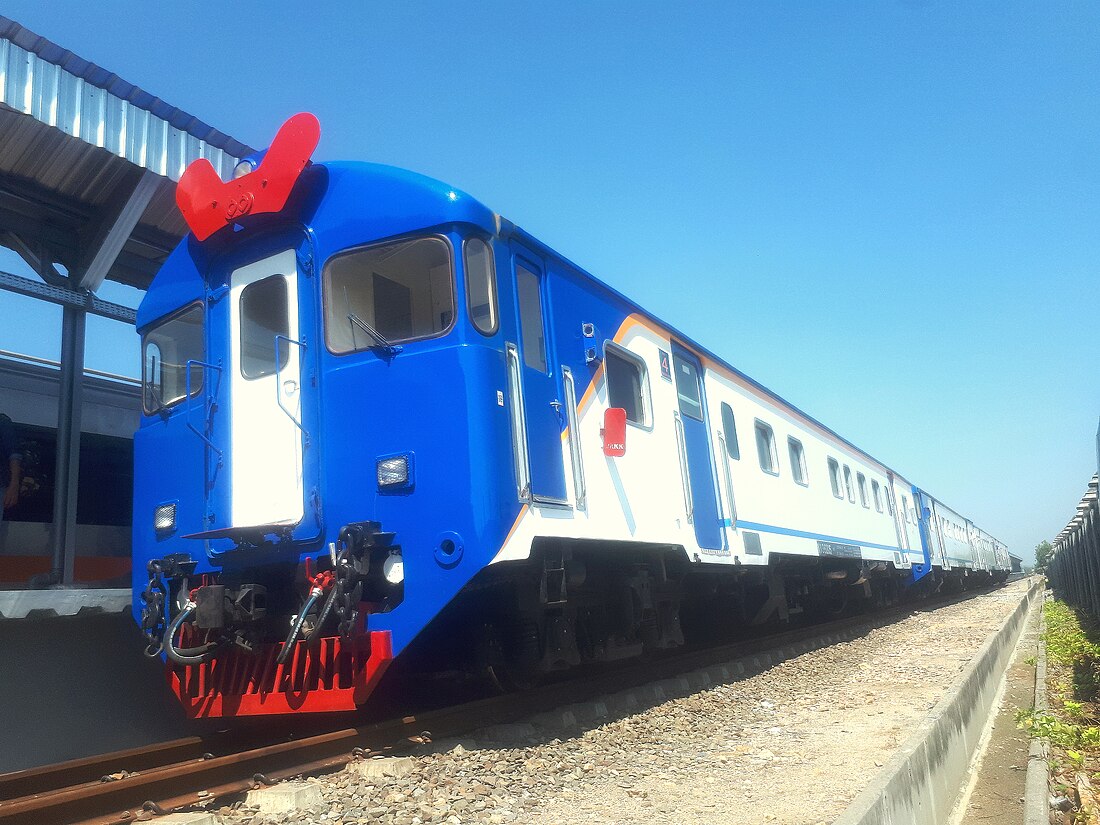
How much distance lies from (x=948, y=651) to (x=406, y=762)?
7551mm

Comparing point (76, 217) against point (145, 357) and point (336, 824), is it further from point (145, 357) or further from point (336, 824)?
point (336, 824)

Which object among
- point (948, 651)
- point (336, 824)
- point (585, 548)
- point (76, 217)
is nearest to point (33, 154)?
point (76, 217)

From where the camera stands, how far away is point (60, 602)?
233 inches

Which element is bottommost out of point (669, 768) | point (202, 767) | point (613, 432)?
point (669, 768)

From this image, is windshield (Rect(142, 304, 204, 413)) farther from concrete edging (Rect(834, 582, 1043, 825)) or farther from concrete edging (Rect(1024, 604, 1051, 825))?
concrete edging (Rect(1024, 604, 1051, 825))

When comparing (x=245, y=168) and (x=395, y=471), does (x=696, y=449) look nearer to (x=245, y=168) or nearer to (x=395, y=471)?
(x=395, y=471)

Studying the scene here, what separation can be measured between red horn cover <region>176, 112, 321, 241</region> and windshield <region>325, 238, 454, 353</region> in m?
0.61

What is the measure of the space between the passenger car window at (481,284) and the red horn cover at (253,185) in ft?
4.02

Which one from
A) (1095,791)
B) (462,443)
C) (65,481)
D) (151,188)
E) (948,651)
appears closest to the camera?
(462,443)

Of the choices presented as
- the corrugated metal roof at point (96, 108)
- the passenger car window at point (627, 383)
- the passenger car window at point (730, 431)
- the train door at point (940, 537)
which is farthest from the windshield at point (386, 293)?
the train door at point (940, 537)

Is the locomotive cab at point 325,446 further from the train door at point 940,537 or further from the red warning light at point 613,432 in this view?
the train door at point 940,537

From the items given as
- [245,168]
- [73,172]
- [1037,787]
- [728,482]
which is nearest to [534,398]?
[245,168]

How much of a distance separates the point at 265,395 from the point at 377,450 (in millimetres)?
1051

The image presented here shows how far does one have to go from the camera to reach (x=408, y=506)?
4684 millimetres
